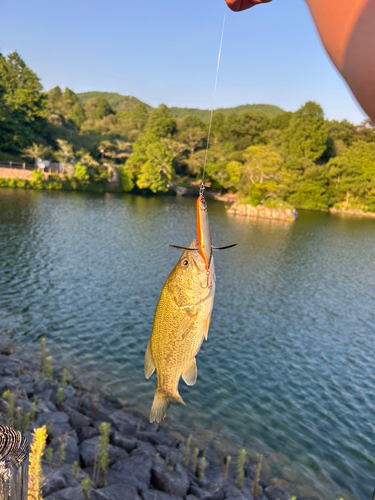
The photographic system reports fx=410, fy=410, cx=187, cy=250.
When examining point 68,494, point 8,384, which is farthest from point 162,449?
point 8,384

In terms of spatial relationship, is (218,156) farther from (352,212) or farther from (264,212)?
(352,212)

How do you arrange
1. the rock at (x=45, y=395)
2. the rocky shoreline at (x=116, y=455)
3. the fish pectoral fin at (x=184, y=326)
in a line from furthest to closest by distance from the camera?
the rock at (x=45, y=395) < the rocky shoreline at (x=116, y=455) < the fish pectoral fin at (x=184, y=326)

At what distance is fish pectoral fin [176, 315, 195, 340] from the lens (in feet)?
4.78

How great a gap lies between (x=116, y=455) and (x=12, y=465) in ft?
16.4

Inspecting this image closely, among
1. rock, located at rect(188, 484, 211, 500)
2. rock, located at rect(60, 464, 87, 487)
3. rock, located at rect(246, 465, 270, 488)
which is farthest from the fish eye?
rock, located at rect(246, 465, 270, 488)

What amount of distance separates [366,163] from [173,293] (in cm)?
4855

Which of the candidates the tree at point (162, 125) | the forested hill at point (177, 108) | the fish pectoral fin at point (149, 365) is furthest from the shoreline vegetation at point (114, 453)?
the forested hill at point (177, 108)

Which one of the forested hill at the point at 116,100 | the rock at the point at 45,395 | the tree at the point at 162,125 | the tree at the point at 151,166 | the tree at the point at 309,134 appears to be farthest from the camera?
the forested hill at the point at 116,100

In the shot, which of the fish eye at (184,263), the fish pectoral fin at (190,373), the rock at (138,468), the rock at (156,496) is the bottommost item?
the rock at (138,468)

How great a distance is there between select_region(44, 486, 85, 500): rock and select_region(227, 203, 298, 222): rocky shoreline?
33569 millimetres

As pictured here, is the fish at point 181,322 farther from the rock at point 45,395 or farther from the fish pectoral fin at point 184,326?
the rock at point 45,395

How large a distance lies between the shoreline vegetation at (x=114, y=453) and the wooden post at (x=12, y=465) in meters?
3.20

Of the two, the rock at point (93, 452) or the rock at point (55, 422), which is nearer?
the rock at point (93, 452)

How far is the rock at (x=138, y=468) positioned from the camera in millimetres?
5168
